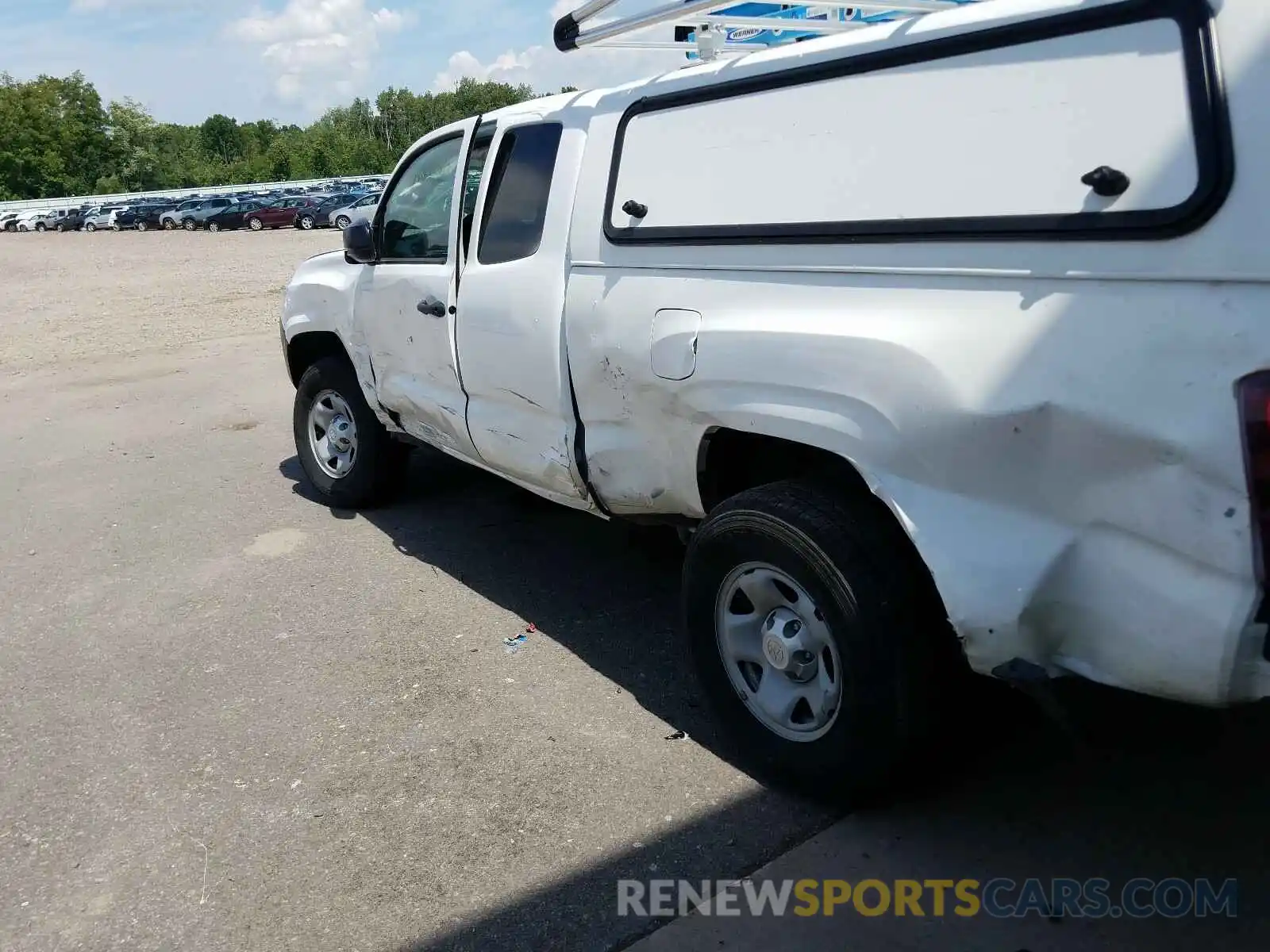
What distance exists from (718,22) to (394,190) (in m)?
2.31

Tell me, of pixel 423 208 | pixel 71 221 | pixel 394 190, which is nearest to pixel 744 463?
pixel 423 208

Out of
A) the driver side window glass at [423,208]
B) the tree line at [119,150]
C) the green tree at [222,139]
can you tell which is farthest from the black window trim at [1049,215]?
the green tree at [222,139]

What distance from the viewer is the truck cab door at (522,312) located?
396cm

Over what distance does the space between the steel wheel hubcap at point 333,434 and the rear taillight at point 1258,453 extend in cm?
472

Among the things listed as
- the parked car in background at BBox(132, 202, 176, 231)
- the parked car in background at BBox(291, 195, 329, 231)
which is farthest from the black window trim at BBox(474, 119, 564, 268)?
the parked car in background at BBox(132, 202, 176, 231)

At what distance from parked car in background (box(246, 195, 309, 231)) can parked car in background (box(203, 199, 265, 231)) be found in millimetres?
253

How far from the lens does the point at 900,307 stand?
2676mm

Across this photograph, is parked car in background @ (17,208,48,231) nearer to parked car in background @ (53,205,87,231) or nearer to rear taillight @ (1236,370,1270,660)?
parked car in background @ (53,205,87,231)

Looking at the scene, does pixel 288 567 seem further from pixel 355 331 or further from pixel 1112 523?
pixel 1112 523

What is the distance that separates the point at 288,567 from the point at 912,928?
378 centimetres

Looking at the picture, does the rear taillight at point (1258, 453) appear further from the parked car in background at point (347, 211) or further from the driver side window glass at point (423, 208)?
the parked car in background at point (347, 211)

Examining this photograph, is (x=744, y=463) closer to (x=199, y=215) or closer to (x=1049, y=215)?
(x=1049, y=215)

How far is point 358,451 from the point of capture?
593cm

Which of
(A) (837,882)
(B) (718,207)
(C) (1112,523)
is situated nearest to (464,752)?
(A) (837,882)
